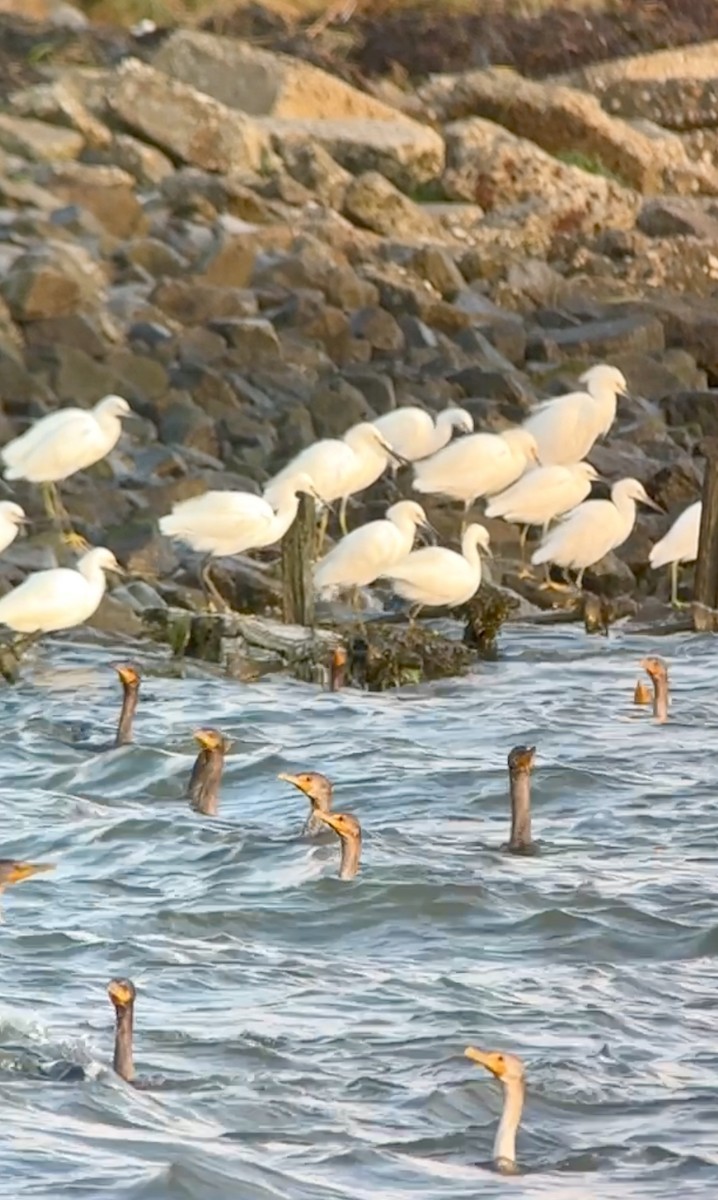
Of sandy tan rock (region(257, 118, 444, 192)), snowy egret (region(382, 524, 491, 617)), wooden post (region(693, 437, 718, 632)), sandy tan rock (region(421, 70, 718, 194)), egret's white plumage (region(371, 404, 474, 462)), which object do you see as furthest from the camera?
sandy tan rock (region(421, 70, 718, 194))

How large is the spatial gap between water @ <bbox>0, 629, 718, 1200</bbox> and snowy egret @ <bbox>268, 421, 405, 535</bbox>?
2.79m

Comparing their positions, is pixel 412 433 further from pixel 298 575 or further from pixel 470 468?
pixel 298 575

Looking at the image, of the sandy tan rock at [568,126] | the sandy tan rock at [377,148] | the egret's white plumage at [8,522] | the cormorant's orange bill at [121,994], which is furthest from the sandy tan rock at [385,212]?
the cormorant's orange bill at [121,994]

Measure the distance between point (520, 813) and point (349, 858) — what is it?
0.79m

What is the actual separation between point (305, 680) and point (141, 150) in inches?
482

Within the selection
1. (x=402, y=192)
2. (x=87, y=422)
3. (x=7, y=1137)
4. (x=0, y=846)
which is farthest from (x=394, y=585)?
(x=402, y=192)

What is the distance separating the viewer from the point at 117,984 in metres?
7.06

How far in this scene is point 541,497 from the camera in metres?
17.2

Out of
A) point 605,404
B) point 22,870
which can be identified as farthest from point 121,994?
point 605,404

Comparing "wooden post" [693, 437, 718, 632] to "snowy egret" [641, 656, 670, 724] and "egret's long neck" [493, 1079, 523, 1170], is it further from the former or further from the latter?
"egret's long neck" [493, 1079, 523, 1170]

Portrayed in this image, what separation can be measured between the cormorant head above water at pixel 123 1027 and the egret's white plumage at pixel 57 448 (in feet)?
30.0

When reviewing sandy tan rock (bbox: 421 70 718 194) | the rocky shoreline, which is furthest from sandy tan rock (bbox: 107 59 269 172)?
sandy tan rock (bbox: 421 70 718 194)

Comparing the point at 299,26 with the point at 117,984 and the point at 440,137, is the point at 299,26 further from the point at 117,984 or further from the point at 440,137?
the point at 117,984

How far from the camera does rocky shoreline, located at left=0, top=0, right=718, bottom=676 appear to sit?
18062 mm
